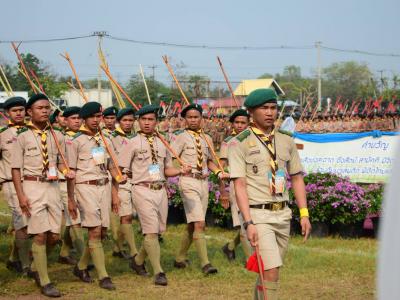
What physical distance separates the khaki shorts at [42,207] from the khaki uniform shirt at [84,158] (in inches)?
28.4

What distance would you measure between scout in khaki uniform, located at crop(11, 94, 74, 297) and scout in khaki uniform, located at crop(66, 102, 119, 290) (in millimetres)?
573

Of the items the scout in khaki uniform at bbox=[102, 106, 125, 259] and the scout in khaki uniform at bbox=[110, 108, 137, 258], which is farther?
the scout in khaki uniform at bbox=[102, 106, 125, 259]

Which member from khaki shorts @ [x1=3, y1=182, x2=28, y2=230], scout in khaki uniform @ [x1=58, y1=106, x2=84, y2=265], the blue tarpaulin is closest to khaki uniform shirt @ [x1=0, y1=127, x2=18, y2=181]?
khaki shorts @ [x1=3, y1=182, x2=28, y2=230]

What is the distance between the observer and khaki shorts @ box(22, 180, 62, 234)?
7.52 meters

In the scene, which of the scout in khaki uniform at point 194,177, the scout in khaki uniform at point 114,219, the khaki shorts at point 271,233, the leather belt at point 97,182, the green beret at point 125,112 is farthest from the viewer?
the scout in khaki uniform at point 114,219

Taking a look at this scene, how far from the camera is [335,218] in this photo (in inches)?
431

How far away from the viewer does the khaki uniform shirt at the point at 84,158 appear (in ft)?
27.7

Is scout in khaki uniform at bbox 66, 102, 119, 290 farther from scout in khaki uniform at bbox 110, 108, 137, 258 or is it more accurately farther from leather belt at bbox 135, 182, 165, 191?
scout in khaki uniform at bbox 110, 108, 137, 258

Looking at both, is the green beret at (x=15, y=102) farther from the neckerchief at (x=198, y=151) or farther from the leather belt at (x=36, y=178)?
the neckerchief at (x=198, y=151)

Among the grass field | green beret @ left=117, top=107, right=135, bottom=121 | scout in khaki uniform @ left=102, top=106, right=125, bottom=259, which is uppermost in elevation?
green beret @ left=117, top=107, right=135, bottom=121

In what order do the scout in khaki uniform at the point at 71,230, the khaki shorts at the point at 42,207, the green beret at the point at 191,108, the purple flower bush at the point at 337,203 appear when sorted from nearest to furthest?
the khaki shorts at the point at 42,207, the green beret at the point at 191,108, the scout in khaki uniform at the point at 71,230, the purple flower bush at the point at 337,203

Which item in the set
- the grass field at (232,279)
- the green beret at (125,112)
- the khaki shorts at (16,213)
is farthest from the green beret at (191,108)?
the khaki shorts at (16,213)

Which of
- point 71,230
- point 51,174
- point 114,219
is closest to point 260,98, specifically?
point 51,174

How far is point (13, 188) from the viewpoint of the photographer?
886 cm
